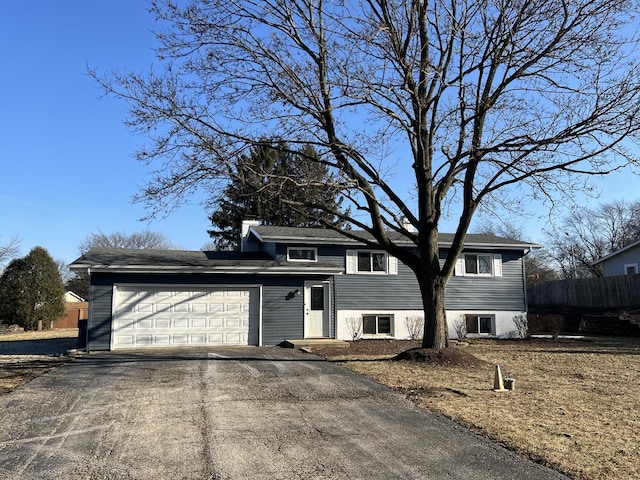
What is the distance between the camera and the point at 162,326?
1634 centimetres

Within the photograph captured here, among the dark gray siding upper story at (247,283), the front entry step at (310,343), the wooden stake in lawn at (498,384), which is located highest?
the dark gray siding upper story at (247,283)

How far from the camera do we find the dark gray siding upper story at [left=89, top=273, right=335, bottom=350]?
15773 mm

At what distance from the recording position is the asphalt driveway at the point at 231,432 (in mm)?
5094

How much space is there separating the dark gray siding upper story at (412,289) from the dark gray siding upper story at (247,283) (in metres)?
1.64

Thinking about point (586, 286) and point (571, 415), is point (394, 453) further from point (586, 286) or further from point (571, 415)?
point (586, 286)

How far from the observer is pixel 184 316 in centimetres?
1658

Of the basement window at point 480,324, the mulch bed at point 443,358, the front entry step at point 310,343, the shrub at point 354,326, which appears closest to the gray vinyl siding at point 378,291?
the shrub at point 354,326

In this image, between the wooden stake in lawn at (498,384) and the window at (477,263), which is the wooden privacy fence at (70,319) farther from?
the wooden stake in lawn at (498,384)

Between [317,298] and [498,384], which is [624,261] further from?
[498,384]

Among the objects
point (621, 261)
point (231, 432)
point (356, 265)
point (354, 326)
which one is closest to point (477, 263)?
point (356, 265)

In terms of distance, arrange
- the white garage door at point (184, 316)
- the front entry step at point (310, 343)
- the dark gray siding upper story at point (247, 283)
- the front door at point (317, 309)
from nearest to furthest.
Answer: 1. the dark gray siding upper story at point (247, 283)
2. the white garage door at point (184, 316)
3. the front entry step at point (310, 343)
4. the front door at point (317, 309)

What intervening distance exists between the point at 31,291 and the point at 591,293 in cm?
3117

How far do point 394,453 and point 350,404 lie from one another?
246 cm

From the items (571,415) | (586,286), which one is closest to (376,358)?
(571,415)
